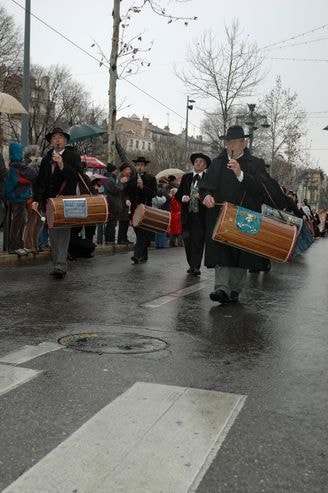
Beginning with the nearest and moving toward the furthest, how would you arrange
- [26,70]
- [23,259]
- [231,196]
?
[231,196], [23,259], [26,70]

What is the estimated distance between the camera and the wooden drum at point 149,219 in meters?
11.5

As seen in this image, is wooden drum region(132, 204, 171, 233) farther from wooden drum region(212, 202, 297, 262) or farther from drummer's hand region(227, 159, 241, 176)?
wooden drum region(212, 202, 297, 262)

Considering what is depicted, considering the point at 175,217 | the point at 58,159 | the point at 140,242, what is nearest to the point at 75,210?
the point at 58,159

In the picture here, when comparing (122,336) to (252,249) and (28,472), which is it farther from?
(28,472)

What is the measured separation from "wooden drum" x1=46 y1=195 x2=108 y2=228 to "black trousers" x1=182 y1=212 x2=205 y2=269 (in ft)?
5.62

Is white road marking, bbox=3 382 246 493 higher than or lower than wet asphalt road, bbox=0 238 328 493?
higher

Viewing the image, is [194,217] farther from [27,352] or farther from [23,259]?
[27,352]

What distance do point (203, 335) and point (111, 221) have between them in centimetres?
929

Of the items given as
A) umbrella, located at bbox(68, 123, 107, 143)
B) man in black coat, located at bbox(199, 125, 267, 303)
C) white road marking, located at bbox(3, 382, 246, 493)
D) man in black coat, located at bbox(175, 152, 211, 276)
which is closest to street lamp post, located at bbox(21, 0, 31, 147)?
umbrella, located at bbox(68, 123, 107, 143)

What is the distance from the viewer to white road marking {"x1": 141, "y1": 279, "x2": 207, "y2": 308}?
7074 millimetres

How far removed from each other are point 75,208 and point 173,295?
198cm

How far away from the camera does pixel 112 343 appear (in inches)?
203

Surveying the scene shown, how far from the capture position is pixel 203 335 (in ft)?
18.5

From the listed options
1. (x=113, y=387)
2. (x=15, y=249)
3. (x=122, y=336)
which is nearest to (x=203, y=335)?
(x=122, y=336)
